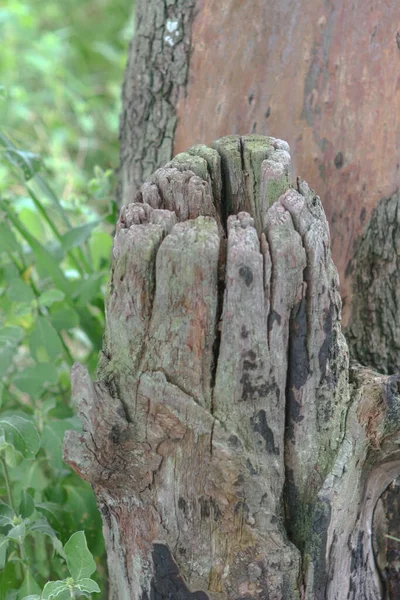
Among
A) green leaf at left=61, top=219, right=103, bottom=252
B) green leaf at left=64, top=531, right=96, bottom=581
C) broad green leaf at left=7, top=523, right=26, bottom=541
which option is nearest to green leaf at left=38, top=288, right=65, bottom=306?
green leaf at left=61, top=219, right=103, bottom=252

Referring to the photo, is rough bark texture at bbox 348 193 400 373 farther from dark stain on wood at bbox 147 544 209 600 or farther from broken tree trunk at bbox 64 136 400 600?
dark stain on wood at bbox 147 544 209 600

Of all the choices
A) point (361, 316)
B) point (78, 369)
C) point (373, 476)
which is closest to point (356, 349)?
point (361, 316)

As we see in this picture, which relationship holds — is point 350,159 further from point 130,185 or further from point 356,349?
point 130,185

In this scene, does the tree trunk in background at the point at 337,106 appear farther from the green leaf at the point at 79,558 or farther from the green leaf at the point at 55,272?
the green leaf at the point at 79,558

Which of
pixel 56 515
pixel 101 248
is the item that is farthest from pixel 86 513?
pixel 101 248

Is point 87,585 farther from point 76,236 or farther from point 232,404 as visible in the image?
point 76,236

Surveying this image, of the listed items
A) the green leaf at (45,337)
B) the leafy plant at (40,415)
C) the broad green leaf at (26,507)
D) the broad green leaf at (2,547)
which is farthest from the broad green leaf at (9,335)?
the broad green leaf at (2,547)
